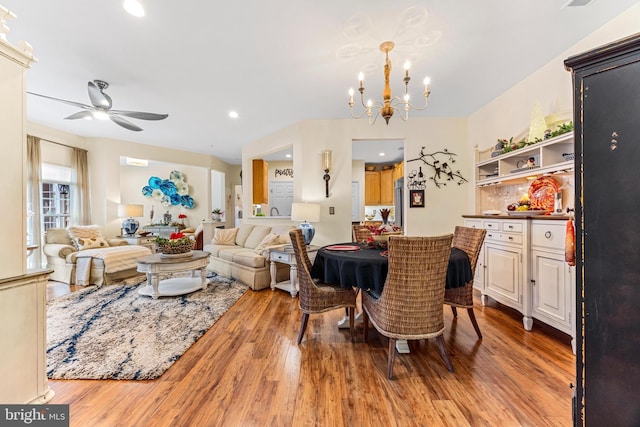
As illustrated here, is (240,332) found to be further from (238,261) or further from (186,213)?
(186,213)

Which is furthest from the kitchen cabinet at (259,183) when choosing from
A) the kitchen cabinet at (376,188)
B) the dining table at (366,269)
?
the dining table at (366,269)

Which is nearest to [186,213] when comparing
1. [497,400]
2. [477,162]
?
[477,162]

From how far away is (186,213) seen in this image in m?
7.73

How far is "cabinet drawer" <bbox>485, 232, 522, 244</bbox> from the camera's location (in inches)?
103

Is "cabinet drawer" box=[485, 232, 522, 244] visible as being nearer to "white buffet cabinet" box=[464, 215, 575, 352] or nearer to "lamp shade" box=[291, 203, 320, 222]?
"white buffet cabinet" box=[464, 215, 575, 352]

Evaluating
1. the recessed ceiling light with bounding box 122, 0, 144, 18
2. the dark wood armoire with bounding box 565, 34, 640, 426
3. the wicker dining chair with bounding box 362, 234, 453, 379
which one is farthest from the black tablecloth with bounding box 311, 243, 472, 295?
the recessed ceiling light with bounding box 122, 0, 144, 18

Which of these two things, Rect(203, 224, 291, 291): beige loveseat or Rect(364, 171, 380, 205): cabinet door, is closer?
Rect(203, 224, 291, 291): beige loveseat

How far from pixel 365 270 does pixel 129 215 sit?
546 cm

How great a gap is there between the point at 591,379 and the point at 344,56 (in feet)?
9.13

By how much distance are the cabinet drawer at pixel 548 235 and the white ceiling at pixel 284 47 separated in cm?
168

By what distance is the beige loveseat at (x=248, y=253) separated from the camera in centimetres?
388

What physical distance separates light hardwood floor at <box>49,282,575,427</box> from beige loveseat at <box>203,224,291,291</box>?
1.45 m

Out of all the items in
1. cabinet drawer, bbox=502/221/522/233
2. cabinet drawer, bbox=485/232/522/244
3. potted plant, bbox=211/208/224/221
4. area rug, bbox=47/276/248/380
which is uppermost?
potted plant, bbox=211/208/224/221

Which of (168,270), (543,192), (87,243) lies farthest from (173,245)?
(543,192)
